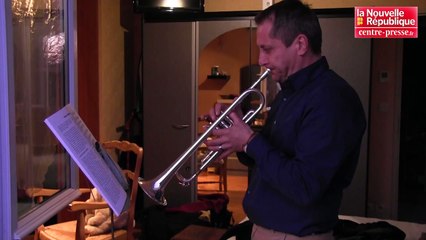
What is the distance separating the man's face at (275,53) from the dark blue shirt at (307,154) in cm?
4

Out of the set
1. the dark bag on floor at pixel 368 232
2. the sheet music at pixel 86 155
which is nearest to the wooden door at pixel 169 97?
the dark bag on floor at pixel 368 232

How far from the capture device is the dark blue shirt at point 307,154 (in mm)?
1373

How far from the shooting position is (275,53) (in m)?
1.52

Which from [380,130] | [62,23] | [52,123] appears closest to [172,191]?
[380,130]

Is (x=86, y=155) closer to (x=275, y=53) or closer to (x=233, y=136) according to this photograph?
(x=233, y=136)

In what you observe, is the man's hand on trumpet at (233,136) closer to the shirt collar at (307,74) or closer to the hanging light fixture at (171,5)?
the shirt collar at (307,74)

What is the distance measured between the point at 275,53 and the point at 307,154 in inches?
13.4

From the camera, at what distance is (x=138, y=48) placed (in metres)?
4.78

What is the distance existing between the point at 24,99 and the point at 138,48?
3358mm

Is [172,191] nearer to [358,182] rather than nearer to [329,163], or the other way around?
[358,182]

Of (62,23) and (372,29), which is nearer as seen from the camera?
(62,23)

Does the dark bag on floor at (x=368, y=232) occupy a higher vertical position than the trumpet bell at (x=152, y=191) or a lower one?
lower

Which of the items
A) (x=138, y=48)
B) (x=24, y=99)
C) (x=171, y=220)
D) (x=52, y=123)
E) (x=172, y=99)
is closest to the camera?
(x=52, y=123)

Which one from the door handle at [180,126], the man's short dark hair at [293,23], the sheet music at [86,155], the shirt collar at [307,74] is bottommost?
the door handle at [180,126]
